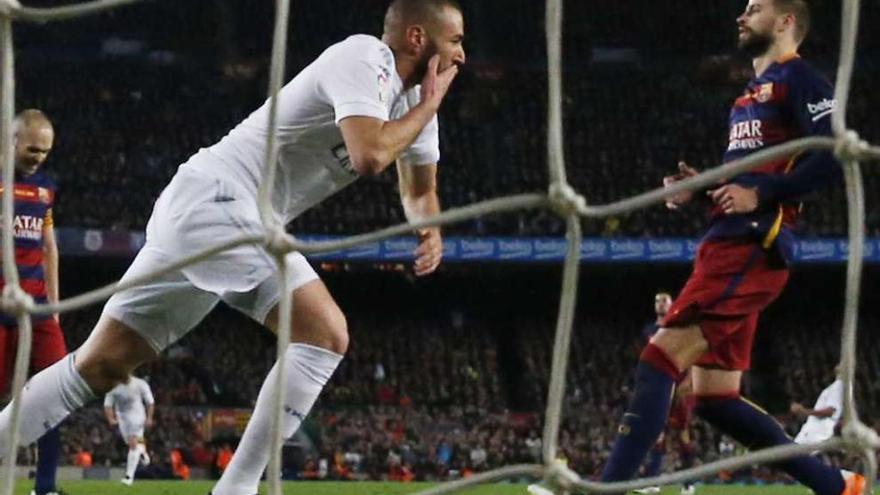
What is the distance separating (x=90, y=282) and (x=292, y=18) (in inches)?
195

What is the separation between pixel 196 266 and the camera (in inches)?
147

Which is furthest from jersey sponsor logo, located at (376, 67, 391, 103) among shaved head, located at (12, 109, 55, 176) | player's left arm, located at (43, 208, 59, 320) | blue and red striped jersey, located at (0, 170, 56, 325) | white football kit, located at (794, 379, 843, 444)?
white football kit, located at (794, 379, 843, 444)

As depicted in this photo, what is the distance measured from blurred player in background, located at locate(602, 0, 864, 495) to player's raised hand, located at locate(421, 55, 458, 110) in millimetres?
875

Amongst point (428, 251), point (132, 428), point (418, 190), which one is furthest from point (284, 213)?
point (132, 428)

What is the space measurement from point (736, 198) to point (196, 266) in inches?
55.2

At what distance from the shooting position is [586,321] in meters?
23.1

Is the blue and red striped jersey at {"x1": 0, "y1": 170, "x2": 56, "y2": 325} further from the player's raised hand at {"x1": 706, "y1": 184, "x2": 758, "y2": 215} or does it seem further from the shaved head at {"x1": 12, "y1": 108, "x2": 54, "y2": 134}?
the player's raised hand at {"x1": 706, "y1": 184, "x2": 758, "y2": 215}

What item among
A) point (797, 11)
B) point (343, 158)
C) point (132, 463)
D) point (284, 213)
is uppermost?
point (797, 11)

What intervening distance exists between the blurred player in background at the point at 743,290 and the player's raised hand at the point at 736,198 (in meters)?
0.08

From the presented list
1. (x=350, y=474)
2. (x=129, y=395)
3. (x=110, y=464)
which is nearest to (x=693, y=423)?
(x=350, y=474)

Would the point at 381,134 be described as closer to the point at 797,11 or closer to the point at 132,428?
the point at 797,11

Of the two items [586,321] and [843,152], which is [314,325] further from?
[586,321]

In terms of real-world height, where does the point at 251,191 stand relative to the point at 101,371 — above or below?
above

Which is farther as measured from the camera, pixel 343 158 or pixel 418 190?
pixel 418 190
